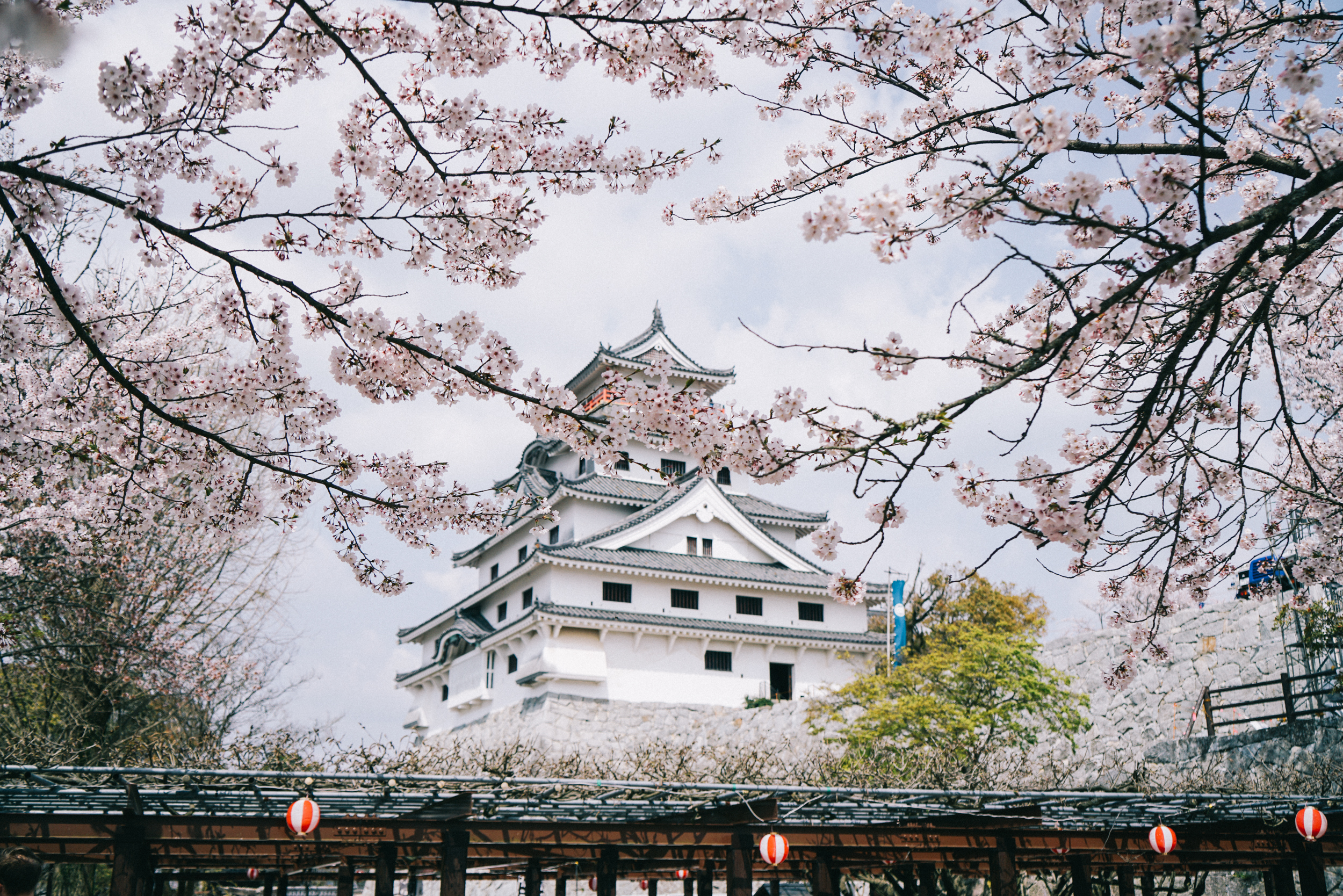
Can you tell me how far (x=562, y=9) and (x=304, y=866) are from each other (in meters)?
12.0

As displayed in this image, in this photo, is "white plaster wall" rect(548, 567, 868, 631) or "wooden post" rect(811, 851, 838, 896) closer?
"wooden post" rect(811, 851, 838, 896)

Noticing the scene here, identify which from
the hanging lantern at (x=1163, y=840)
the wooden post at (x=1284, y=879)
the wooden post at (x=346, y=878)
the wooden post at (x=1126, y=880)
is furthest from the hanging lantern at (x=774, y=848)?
the wooden post at (x=1284, y=879)

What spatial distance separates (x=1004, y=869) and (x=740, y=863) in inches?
114

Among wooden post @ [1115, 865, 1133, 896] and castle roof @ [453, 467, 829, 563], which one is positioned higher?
castle roof @ [453, 467, 829, 563]

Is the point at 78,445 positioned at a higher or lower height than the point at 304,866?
higher

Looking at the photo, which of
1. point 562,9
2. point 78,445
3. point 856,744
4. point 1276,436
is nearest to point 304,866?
point 78,445

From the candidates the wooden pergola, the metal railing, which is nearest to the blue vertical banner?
the metal railing

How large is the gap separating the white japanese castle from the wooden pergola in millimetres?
15636

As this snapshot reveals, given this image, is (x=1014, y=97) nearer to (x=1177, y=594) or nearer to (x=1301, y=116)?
(x=1301, y=116)

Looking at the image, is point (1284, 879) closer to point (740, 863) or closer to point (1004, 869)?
point (1004, 869)

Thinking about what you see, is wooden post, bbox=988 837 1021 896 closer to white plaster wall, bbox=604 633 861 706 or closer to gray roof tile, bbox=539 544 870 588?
white plaster wall, bbox=604 633 861 706

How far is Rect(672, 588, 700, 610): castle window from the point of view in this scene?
29422 mm

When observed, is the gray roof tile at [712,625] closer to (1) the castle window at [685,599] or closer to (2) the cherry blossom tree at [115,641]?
(1) the castle window at [685,599]

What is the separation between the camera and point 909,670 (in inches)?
717
